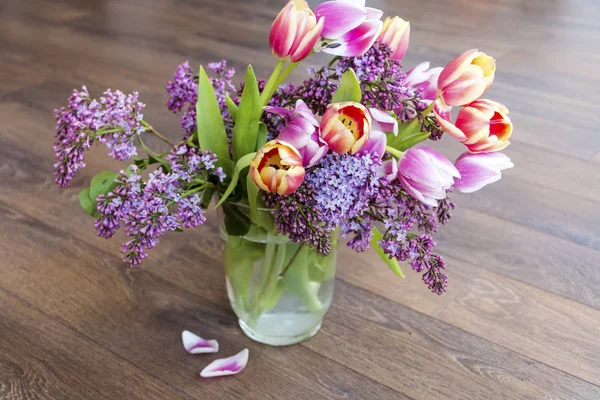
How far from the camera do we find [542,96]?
6.89ft

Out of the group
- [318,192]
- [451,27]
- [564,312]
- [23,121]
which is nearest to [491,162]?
[318,192]

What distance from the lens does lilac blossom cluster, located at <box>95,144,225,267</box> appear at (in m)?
0.76

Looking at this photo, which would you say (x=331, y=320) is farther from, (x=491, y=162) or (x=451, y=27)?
(x=451, y=27)

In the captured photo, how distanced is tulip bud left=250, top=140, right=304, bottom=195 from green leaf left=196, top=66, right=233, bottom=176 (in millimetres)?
150

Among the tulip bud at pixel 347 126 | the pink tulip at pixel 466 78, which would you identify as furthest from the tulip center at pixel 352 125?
the pink tulip at pixel 466 78

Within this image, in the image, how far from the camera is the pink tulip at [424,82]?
2.67 ft

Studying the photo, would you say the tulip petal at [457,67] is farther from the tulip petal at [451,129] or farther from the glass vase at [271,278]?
the glass vase at [271,278]

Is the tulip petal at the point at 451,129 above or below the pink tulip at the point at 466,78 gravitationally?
below

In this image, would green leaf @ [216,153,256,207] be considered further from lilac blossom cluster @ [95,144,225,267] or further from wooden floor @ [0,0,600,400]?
wooden floor @ [0,0,600,400]

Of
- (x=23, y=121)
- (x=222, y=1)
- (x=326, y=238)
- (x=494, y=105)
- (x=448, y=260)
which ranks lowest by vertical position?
(x=222, y=1)

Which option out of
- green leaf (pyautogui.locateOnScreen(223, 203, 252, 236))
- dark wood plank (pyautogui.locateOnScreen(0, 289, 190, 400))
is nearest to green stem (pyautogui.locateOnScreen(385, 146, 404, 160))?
green leaf (pyautogui.locateOnScreen(223, 203, 252, 236))

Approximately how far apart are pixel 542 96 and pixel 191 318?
54.4 inches

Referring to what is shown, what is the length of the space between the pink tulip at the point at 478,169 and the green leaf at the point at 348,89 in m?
0.13

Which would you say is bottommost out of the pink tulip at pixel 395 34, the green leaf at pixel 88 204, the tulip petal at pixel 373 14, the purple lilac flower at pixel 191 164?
the green leaf at pixel 88 204
